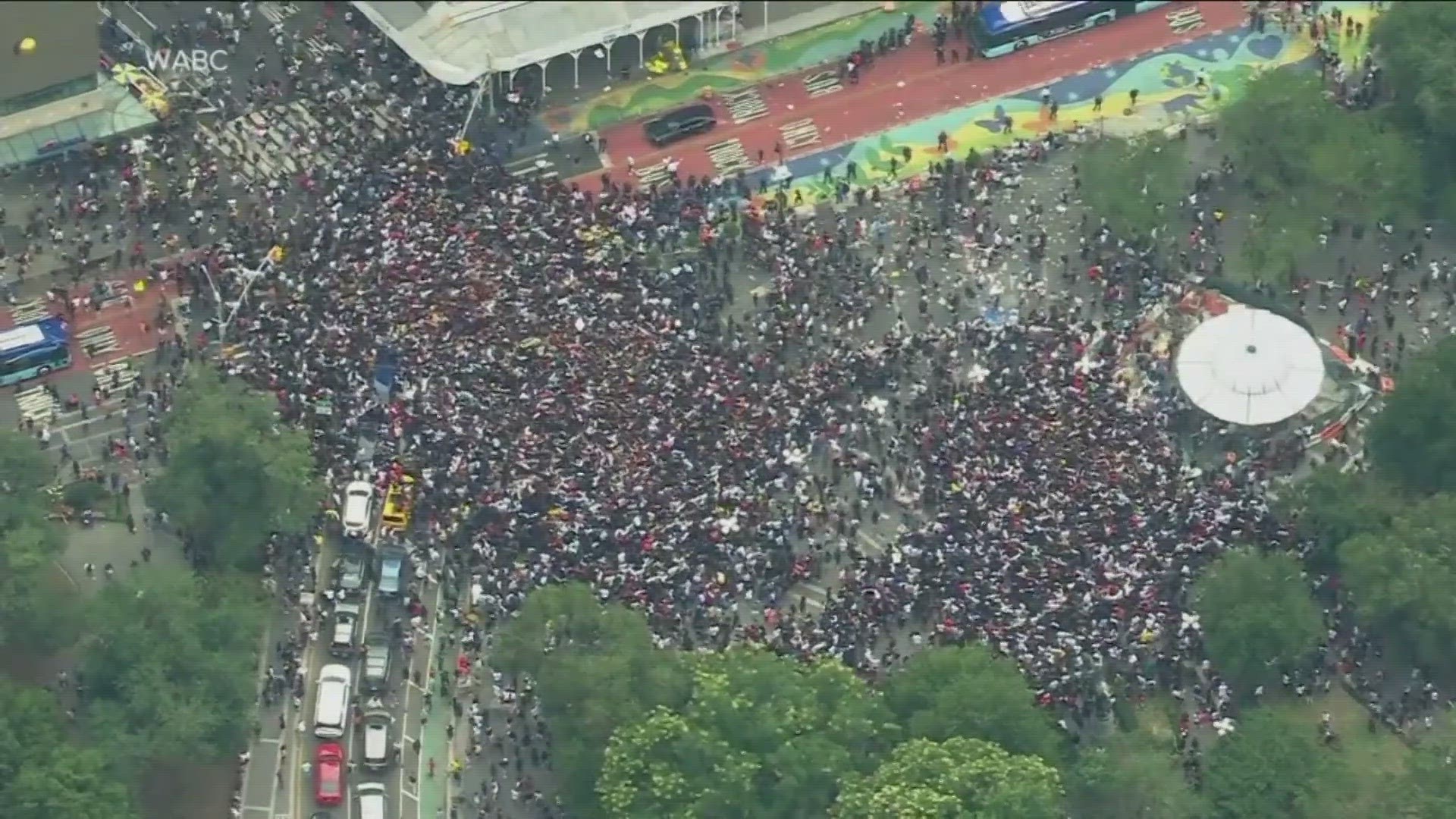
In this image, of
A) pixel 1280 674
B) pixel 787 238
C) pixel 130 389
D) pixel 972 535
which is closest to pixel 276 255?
pixel 130 389

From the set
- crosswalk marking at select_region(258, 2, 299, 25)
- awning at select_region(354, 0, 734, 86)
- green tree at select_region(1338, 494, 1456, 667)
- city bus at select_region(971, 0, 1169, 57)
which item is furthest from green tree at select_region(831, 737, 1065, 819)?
crosswalk marking at select_region(258, 2, 299, 25)

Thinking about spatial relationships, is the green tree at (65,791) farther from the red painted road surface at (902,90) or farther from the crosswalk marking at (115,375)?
the red painted road surface at (902,90)

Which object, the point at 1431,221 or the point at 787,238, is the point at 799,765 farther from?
the point at 1431,221

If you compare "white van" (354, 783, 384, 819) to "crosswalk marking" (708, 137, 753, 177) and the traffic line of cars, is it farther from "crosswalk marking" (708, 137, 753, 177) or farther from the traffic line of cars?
"crosswalk marking" (708, 137, 753, 177)

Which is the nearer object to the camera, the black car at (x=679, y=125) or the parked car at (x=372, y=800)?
the parked car at (x=372, y=800)

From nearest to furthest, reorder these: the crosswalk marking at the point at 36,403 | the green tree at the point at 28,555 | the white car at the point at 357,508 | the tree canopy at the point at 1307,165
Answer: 1. the green tree at the point at 28,555
2. the white car at the point at 357,508
3. the crosswalk marking at the point at 36,403
4. the tree canopy at the point at 1307,165

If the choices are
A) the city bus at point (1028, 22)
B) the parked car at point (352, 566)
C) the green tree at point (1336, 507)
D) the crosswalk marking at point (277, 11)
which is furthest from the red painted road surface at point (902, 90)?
the green tree at point (1336, 507)

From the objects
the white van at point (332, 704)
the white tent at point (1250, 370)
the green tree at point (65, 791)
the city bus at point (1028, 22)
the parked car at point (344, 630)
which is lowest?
the green tree at point (65, 791)
